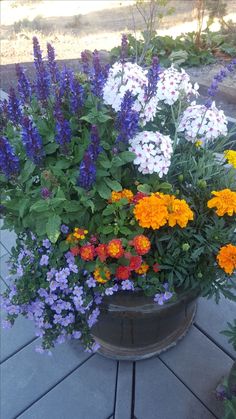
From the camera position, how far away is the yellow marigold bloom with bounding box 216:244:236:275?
53.6 inches

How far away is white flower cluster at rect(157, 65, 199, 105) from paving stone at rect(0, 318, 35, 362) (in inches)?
57.8

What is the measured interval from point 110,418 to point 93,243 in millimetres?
902

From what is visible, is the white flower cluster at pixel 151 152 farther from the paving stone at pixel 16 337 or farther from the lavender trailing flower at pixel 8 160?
the paving stone at pixel 16 337

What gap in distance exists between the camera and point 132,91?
1.50 meters

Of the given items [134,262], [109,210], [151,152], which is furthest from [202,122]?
[134,262]

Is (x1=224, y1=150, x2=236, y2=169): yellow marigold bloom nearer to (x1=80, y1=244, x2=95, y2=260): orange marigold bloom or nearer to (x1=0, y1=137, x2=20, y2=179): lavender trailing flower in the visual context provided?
(x1=80, y1=244, x2=95, y2=260): orange marigold bloom

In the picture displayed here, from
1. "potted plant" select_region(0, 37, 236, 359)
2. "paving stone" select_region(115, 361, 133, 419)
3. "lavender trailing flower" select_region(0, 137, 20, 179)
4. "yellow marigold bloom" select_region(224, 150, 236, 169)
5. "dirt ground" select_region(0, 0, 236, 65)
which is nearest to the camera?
"lavender trailing flower" select_region(0, 137, 20, 179)

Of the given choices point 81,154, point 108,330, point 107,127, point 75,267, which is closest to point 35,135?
point 81,154

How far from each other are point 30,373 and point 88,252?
0.94m

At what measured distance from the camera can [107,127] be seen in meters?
1.60

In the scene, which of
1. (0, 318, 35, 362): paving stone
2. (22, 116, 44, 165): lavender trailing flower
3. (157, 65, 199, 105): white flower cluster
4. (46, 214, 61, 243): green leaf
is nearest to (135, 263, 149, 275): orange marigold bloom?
(46, 214, 61, 243): green leaf

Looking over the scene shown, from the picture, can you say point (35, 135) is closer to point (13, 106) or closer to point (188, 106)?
point (13, 106)

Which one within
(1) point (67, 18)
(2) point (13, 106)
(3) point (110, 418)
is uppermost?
(1) point (67, 18)

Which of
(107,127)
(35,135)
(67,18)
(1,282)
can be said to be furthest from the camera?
(67,18)
